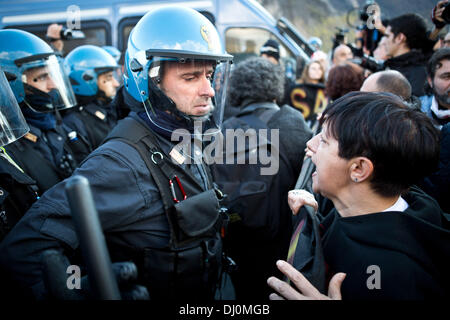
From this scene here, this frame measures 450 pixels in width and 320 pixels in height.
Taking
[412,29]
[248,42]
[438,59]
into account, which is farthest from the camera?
[248,42]

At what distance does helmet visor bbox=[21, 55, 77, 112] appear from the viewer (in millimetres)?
2400

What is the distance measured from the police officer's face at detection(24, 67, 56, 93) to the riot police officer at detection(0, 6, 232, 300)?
3.90ft

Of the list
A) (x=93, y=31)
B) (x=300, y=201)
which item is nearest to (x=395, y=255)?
(x=300, y=201)

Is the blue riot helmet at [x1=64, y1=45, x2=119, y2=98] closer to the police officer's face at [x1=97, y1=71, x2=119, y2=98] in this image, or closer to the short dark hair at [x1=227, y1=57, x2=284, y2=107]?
the police officer's face at [x1=97, y1=71, x2=119, y2=98]

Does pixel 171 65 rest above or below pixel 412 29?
below

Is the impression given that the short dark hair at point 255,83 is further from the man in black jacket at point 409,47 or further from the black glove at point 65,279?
the black glove at point 65,279

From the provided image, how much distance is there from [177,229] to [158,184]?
0.72ft

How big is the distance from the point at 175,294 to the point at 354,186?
35.8 inches

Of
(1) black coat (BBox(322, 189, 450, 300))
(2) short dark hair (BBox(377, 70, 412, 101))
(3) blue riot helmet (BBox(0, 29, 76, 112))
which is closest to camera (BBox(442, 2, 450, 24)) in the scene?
(2) short dark hair (BBox(377, 70, 412, 101))

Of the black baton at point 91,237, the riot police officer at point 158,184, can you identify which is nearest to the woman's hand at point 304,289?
the riot police officer at point 158,184

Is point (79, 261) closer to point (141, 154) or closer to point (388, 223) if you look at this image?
point (141, 154)

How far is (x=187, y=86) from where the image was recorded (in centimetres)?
160

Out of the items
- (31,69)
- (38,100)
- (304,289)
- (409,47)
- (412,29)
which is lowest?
(304,289)

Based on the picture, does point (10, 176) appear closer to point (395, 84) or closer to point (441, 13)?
point (395, 84)
